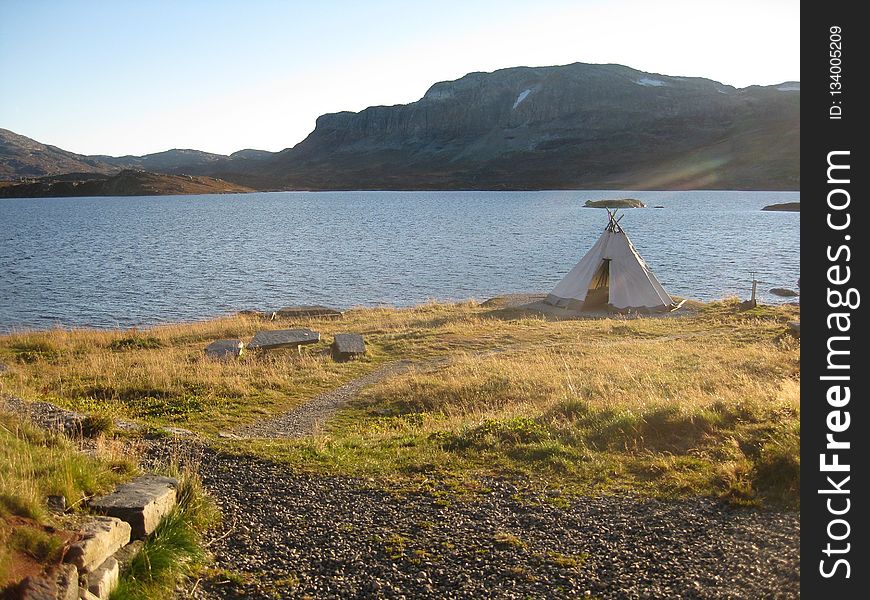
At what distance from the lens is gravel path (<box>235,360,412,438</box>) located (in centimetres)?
1472

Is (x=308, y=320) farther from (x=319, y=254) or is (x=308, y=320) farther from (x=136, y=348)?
(x=319, y=254)

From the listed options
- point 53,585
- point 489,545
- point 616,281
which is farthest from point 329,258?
point 53,585

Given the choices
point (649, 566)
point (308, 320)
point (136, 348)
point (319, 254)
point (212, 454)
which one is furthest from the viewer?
point (319, 254)

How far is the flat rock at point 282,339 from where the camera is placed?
24.2 metres

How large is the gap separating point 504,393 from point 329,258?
2149 inches

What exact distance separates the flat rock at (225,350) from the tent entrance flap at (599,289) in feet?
61.3

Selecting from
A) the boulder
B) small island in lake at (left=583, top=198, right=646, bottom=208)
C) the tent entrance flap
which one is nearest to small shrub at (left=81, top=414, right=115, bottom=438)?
the boulder

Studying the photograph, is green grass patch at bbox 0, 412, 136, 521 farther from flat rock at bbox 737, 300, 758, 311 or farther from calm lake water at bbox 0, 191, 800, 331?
calm lake water at bbox 0, 191, 800, 331

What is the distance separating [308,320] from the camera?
114ft

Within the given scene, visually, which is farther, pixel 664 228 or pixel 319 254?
pixel 664 228
